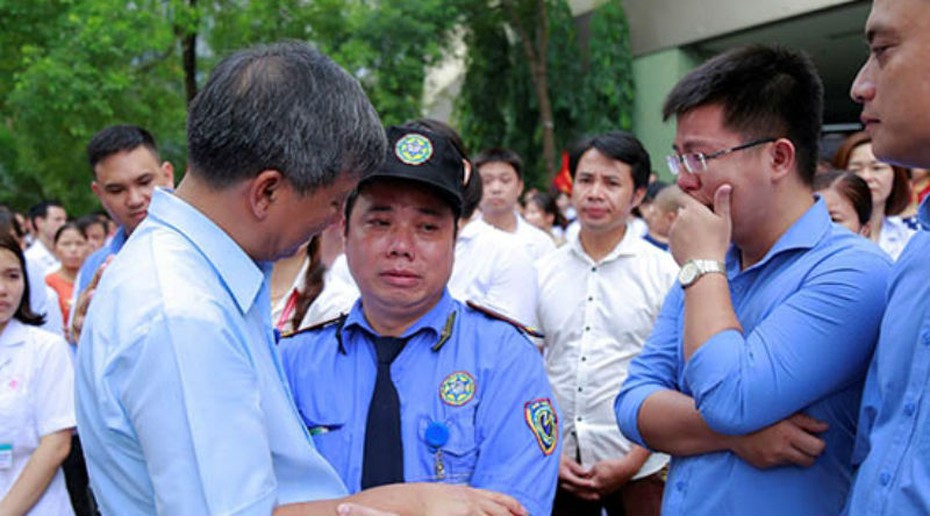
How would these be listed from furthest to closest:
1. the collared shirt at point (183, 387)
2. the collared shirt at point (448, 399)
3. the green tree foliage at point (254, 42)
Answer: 1. the green tree foliage at point (254, 42)
2. the collared shirt at point (448, 399)
3. the collared shirt at point (183, 387)

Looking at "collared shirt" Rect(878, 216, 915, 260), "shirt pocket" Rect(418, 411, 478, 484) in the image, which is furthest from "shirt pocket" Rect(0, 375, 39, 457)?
"collared shirt" Rect(878, 216, 915, 260)

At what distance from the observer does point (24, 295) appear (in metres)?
3.56

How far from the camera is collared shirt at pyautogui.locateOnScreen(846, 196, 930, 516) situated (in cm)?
158

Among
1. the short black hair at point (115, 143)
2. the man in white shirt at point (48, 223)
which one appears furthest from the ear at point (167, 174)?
the man in white shirt at point (48, 223)

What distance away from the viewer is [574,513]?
369 cm

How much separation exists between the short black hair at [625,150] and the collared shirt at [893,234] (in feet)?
4.97

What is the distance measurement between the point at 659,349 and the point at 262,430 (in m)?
1.30

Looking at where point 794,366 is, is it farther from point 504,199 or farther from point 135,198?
point 504,199

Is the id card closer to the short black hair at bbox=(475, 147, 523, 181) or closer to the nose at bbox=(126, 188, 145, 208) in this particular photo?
the nose at bbox=(126, 188, 145, 208)

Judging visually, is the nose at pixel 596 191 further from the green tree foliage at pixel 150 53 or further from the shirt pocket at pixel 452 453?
the green tree foliage at pixel 150 53

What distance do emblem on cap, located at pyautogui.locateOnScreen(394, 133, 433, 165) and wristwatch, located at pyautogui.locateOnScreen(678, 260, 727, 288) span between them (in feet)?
2.42

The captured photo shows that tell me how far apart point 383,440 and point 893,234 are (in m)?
3.86

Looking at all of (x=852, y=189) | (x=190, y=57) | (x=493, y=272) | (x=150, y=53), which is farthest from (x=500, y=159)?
(x=150, y=53)

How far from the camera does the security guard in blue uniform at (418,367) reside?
2.16 metres
